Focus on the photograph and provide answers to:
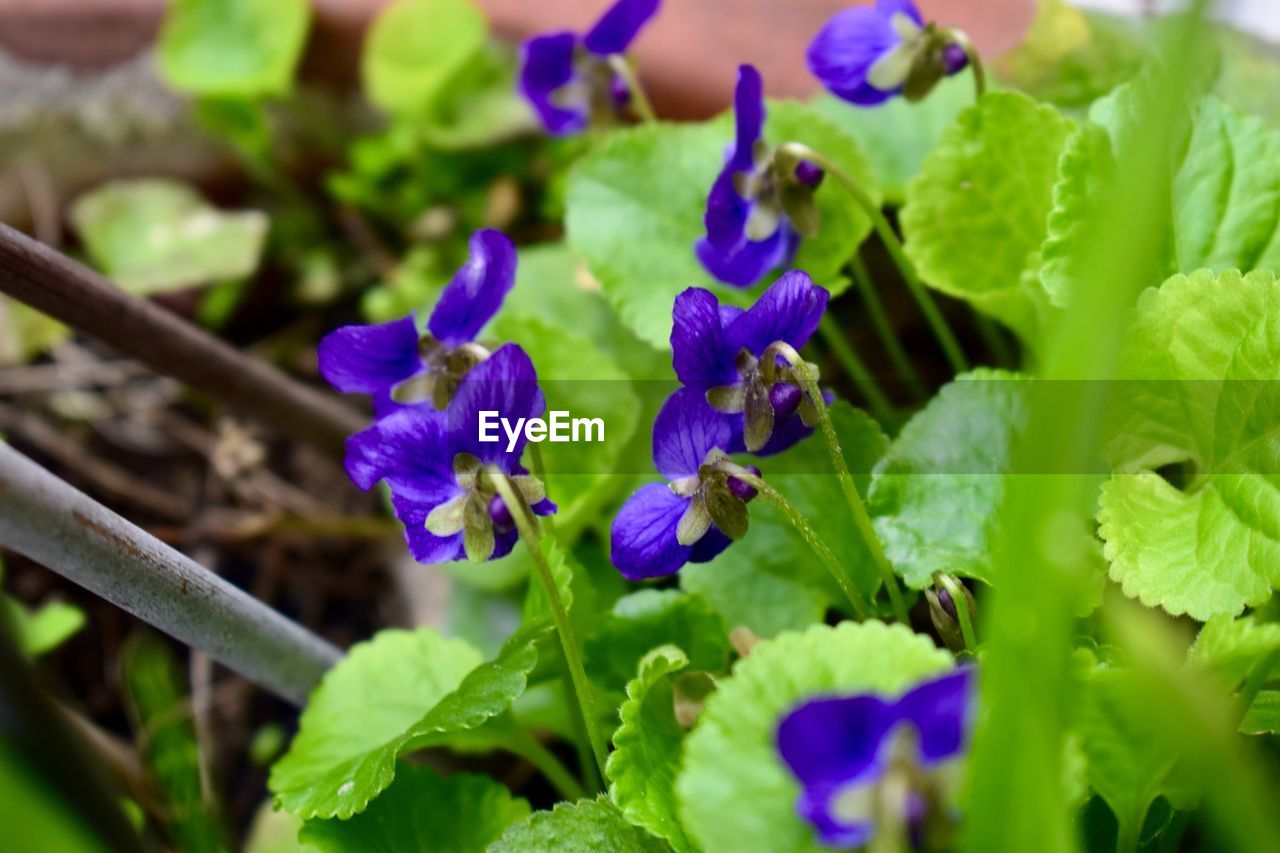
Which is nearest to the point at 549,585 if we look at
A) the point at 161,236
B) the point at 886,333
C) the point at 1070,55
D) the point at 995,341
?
the point at 886,333

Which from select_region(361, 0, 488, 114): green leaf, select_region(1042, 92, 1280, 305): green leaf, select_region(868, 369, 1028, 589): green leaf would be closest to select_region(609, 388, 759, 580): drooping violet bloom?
select_region(868, 369, 1028, 589): green leaf

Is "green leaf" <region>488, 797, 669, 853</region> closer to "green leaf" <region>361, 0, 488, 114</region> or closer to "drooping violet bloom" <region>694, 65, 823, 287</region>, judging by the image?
"drooping violet bloom" <region>694, 65, 823, 287</region>

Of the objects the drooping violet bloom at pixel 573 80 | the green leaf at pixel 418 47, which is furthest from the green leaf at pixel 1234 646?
the green leaf at pixel 418 47

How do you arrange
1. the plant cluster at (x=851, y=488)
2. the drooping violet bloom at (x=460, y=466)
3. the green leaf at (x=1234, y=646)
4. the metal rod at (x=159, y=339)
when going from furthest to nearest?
the metal rod at (x=159, y=339) < the drooping violet bloom at (x=460, y=466) < the green leaf at (x=1234, y=646) < the plant cluster at (x=851, y=488)

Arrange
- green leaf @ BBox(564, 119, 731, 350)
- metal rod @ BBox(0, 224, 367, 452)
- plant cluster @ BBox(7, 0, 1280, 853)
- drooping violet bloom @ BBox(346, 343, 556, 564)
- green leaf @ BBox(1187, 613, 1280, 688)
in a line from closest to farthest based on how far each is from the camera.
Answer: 1. plant cluster @ BBox(7, 0, 1280, 853)
2. green leaf @ BBox(1187, 613, 1280, 688)
3. drooping violet bloom @ BBox(346, 343, 556, 564)
4. metal rod @ BBox(0, 224, 367, 452)
5. green leaf @ BBox(564, 119, 731, 350)

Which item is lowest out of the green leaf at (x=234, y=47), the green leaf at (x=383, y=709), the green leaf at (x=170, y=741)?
the green leaf at (x=170, y=741)

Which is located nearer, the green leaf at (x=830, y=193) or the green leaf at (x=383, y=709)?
the green leaf at (x=383, y=709)

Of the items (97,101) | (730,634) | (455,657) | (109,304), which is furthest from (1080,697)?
(97,101)

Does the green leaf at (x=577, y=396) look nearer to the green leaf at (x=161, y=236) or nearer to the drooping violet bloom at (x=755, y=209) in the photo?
the drooping violet bloom at (x=755, y=209)
